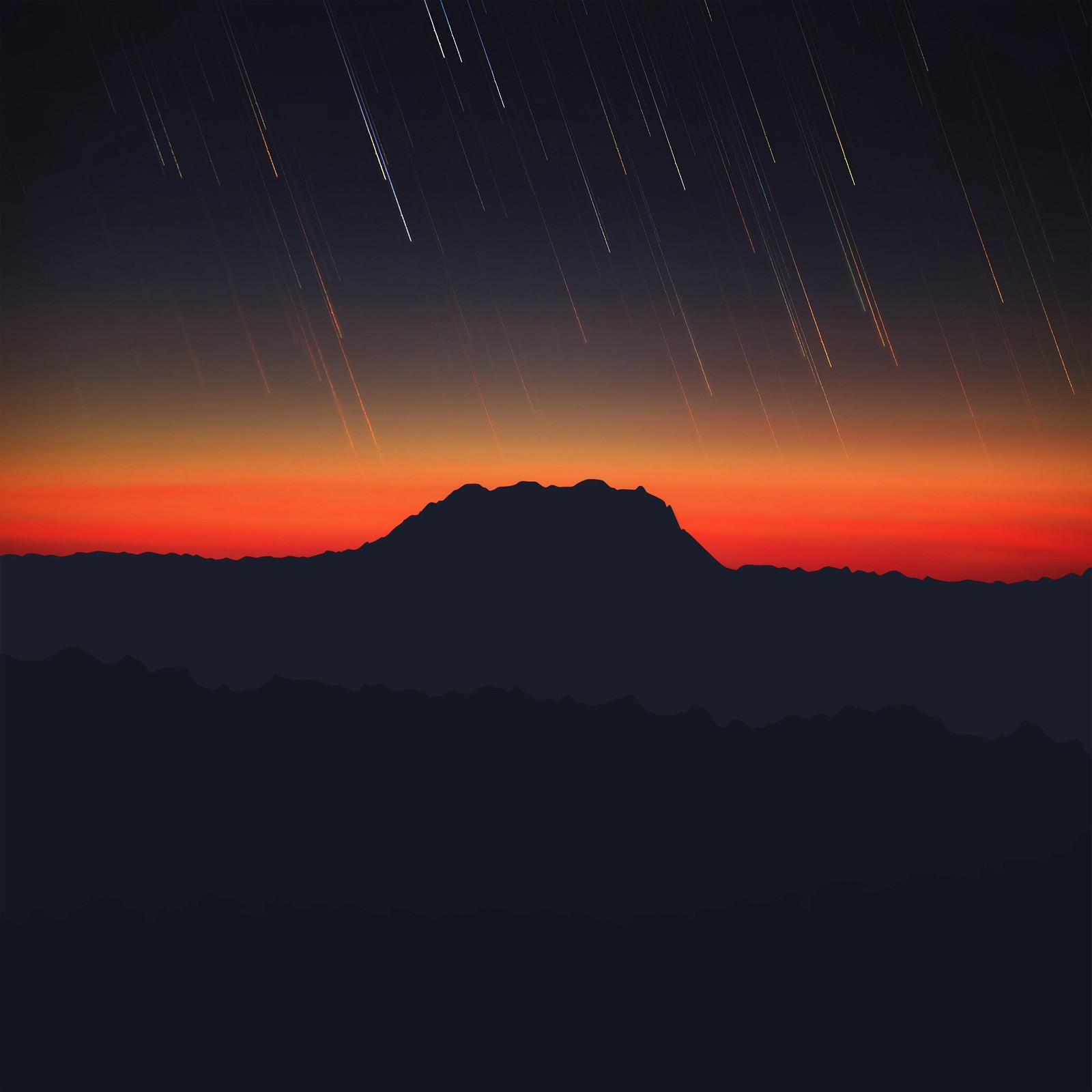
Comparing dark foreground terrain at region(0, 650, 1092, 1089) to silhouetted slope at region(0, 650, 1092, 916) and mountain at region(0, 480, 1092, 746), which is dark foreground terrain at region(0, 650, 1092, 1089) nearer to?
silhouetted slope at region(0, 650, 1092, 916)

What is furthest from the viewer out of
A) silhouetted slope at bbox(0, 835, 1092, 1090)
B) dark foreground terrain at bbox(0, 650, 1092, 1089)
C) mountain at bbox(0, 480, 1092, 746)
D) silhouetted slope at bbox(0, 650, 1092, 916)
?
mountain at bbox(0, 480, 1092, 746)

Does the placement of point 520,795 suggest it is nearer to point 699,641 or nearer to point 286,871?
point 286,871

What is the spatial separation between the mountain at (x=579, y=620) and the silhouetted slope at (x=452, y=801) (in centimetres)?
1270

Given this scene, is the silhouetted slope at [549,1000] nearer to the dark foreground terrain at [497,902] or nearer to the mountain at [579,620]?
the dark foreground terrain at [497,902]

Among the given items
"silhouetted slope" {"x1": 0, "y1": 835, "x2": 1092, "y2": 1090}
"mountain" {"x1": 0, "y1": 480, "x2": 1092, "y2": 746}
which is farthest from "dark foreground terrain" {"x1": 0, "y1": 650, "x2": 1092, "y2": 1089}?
"mountain" {"x1": 0, "y1": 480, "x2": 1092, "y2": 746}

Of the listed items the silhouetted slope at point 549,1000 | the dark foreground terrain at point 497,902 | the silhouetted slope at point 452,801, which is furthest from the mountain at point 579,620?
the silhouetted slope at point 549,1000

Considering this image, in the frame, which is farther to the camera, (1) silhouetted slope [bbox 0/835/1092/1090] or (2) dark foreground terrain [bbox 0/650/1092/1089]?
(2) dark foreground terrain [bbox 0/650/1092/1089]

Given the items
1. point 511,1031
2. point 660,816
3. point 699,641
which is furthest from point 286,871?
point 699,641

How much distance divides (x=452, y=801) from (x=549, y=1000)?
55.4ft

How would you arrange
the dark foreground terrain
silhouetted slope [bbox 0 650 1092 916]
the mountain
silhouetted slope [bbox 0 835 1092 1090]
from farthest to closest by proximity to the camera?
the mountain
silhouetted slope [bbox 0 650 1092 916]
the dark foreground terrain
silhouetted slope [bbox 0 835 1092 1090]

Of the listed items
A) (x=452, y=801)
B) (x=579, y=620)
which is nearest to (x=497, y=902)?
(x=452, y=801)

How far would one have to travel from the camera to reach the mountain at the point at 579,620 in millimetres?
90944

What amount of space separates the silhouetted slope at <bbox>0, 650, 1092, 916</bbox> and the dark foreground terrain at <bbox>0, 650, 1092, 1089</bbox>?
231mm

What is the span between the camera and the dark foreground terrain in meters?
48.1
